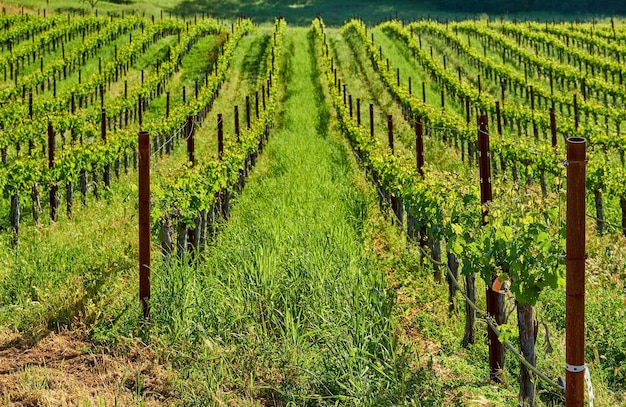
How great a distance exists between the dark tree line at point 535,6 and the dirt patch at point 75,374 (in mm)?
76969

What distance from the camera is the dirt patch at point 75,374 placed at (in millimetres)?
5086

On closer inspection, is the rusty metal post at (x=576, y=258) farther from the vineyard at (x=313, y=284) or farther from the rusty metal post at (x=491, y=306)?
the rusty metal post at (x=491, y=306)

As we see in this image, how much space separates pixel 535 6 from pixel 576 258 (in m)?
81.5

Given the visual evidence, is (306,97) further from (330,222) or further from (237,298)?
(237,298)

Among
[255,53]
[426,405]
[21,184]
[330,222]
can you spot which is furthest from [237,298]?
[255,53]

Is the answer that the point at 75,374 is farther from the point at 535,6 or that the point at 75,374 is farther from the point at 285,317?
the point at 535,6

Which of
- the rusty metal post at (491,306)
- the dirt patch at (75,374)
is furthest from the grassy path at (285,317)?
the rusty metal post at (491,306)

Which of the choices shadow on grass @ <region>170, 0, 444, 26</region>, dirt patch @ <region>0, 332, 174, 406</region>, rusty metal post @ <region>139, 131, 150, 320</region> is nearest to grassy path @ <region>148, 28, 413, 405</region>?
rusty metal post @ <region>139, 131, 150, 320</region>

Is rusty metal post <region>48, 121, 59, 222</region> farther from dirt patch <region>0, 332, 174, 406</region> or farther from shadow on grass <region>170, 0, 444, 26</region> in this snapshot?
shadow on grass <region>170, 0, 444, 26</region>

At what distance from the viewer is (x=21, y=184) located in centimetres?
1217

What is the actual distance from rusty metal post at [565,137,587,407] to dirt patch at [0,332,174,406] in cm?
324

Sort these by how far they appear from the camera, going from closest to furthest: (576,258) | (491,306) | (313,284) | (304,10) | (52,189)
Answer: (576,258)
(491,306)
(313,284)
(52,189)
(304,10)

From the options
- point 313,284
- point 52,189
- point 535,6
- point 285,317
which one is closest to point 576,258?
point 285,317

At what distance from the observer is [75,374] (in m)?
5.62
